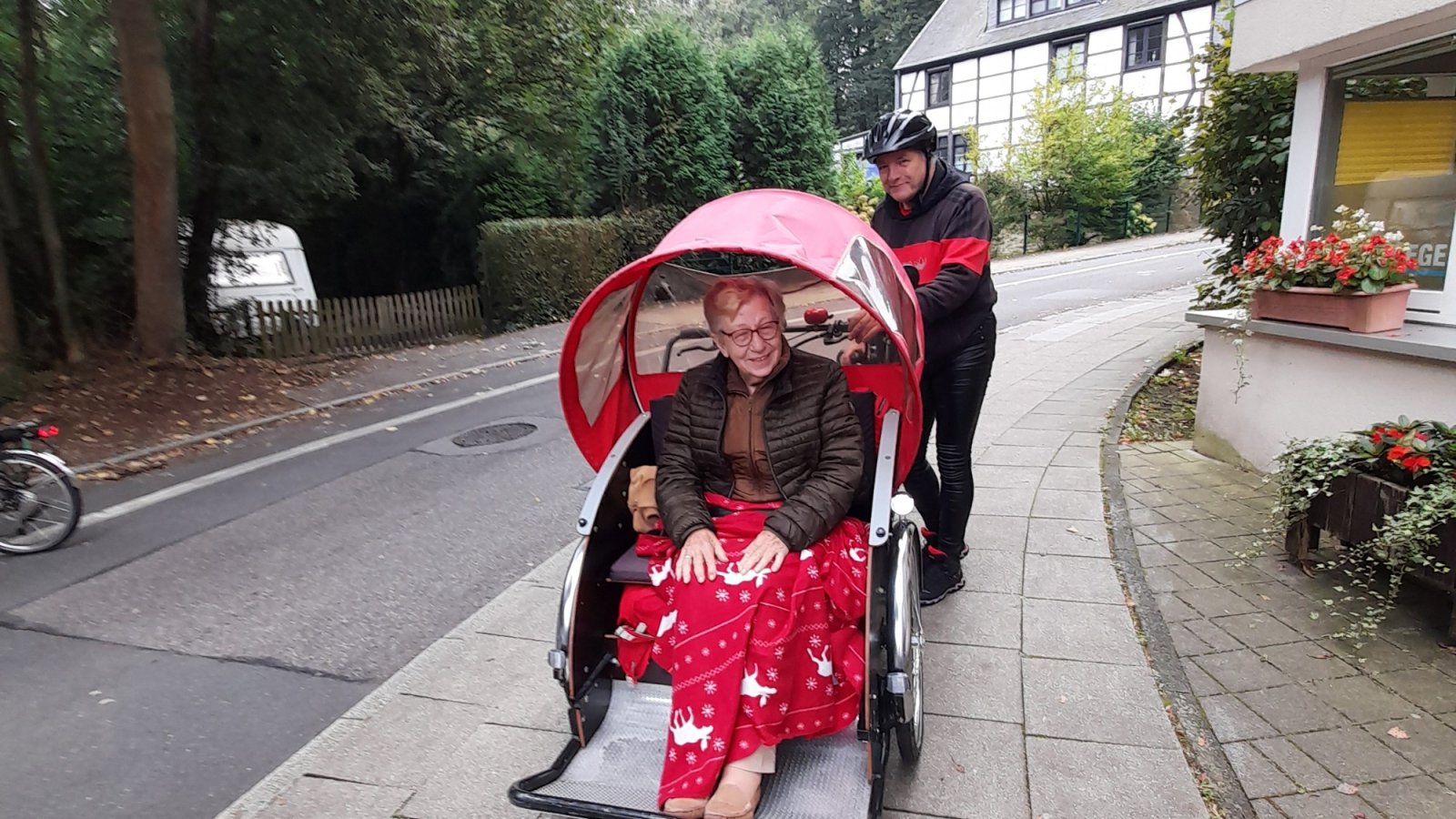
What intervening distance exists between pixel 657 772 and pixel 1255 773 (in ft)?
6.22

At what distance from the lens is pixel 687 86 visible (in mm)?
16656

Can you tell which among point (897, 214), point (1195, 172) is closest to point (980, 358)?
point (897, 214)

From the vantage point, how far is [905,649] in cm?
239

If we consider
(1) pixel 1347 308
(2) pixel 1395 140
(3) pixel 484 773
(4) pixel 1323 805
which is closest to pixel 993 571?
(4) pixel 1323 805

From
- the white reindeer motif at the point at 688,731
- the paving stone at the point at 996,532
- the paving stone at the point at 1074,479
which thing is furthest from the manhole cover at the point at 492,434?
the white reindeer motif at the point at 688,731

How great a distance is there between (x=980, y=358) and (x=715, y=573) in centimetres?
171

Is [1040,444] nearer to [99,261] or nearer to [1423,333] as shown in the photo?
[1423,333]

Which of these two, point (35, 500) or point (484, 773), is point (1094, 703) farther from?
point (35, 500)

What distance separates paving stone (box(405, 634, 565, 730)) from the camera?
3.21m

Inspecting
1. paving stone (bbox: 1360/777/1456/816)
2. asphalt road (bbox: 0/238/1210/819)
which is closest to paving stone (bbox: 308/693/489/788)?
asphalt road (bbox: 0/238/1210/819)

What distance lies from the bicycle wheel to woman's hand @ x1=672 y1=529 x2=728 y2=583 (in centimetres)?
465

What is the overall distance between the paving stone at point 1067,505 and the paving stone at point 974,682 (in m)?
1.69

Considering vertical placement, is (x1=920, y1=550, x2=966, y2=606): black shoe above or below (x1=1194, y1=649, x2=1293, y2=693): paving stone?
above

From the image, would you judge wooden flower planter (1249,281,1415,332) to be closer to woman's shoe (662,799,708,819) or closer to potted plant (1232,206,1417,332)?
potted plant (1232,206,1417,332)
